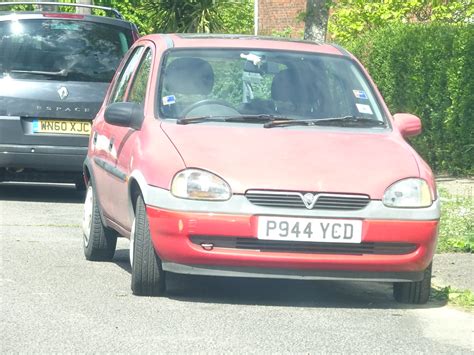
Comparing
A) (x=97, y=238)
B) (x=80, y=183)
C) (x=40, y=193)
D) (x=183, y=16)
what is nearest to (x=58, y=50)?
(x=80, y=183)

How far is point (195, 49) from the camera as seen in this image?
29.7ft

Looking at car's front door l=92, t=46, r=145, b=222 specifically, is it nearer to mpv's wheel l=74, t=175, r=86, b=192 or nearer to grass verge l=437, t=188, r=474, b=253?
grass verge l=437, t=188, r=474, b=253

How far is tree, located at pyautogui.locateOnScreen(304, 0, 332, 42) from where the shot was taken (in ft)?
60.6

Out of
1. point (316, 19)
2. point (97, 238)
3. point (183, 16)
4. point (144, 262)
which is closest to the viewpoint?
point (144, 262)

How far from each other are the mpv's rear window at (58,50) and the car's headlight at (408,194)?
7161 mm

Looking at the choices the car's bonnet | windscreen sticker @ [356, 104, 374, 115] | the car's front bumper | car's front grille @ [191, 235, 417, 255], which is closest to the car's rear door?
windscreen sticker @ [356, 104, 374, 115]

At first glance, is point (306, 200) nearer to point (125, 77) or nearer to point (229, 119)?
point (229, 119)

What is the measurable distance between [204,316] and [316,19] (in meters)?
11.6

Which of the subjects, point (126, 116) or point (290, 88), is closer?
point (126, 116)

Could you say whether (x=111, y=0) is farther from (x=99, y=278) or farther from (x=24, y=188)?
(x=99, y=278)

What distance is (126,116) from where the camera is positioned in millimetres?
8531

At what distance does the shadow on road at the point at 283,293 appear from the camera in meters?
8.03

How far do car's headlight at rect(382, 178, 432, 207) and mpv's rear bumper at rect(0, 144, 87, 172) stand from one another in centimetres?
687

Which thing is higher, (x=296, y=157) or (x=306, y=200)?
(x=296, y=157)
